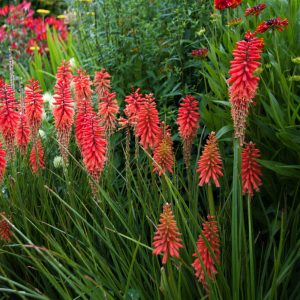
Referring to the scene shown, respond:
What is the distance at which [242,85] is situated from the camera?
2.31m

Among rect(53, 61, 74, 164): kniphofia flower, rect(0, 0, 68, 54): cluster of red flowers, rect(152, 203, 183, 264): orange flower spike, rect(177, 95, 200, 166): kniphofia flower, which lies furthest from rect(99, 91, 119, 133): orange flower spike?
rect(0, 0, 68, 54): cluster of red flowers

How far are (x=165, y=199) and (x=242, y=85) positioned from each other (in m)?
0.74

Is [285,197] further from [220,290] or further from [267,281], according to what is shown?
[220,290]

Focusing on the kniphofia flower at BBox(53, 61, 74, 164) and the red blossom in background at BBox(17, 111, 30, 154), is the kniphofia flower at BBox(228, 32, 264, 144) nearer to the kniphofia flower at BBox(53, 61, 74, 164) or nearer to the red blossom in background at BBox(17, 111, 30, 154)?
the kniphofia flower at BBox(53, 61, 74, 164)

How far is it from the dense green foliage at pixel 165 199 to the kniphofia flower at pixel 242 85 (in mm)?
168

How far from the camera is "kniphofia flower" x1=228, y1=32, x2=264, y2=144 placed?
2.29 m

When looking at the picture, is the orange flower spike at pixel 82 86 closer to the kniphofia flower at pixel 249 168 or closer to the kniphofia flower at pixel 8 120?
the kniphofia flower at pixel 8 120

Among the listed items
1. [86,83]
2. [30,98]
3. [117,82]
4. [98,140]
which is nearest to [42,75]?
[117,82]

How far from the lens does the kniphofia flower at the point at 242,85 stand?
7.51ft

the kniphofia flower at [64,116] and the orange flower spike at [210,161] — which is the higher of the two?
the kniphofia flower at [64,116]

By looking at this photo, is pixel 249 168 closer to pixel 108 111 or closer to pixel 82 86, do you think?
pixel 108 111

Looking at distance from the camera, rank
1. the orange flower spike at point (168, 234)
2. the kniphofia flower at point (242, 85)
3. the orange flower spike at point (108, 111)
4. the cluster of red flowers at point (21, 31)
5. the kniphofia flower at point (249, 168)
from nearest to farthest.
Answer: the orange flower spike at point (168, 234) → the kniphofia flower at point (242, 85) → the kniphofia flower at point (249, 168) → the orange flower spike at point (108, 111) → the cluster of red flowers at point (21, 31)

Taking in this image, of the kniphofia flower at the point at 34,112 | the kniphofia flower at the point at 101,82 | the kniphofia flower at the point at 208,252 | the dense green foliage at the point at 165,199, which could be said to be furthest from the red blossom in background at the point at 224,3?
the kniphofia flower at the point at 208,252

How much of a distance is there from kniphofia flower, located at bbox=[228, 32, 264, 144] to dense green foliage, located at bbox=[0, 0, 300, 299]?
0.55ft
